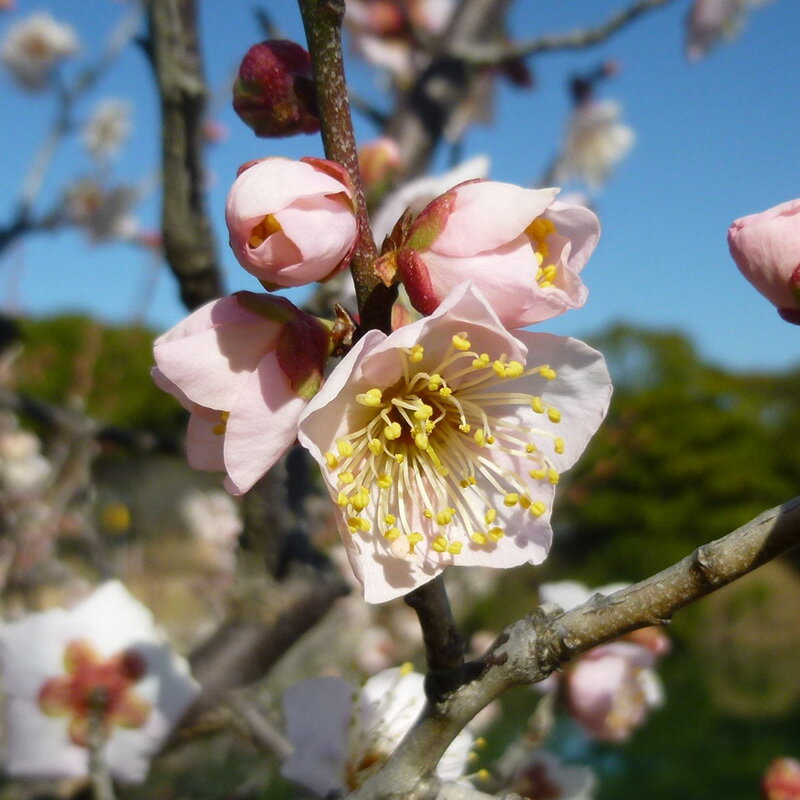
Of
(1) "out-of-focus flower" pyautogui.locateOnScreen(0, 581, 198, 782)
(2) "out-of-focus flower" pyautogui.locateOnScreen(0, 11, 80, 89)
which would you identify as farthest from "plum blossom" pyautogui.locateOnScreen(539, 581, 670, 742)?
(2) "out-of-focus flower" pyautogui.locateOnScreen(0, 11, 80, 89)

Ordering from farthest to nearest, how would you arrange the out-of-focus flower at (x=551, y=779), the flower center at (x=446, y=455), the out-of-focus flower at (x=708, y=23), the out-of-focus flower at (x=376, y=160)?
the out-of-focus flower at (x=708, y=23) < the out-of-focus flower at (x=376, y=160) < the out-of-focus flower at (x=551, y=779) < the flower center at (x=446, y=455)

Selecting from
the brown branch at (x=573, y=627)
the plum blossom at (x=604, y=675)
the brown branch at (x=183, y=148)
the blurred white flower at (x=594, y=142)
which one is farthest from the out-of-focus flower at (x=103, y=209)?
the brown branch at (x=573, y=627)

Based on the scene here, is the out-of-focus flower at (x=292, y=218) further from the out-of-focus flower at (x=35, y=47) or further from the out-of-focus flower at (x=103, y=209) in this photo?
the out-of-focus flower at (x=35, y=47)

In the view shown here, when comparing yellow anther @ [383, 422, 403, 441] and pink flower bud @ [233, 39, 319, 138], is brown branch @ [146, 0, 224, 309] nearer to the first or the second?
pink flower bud @ [233, 39, 319, 138]

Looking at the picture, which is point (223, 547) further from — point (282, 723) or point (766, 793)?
point (766, 793)

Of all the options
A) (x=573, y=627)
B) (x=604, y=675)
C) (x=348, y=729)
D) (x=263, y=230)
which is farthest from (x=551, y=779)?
(x=263, y=230)

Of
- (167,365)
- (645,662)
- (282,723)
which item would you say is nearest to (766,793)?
(645,662)
